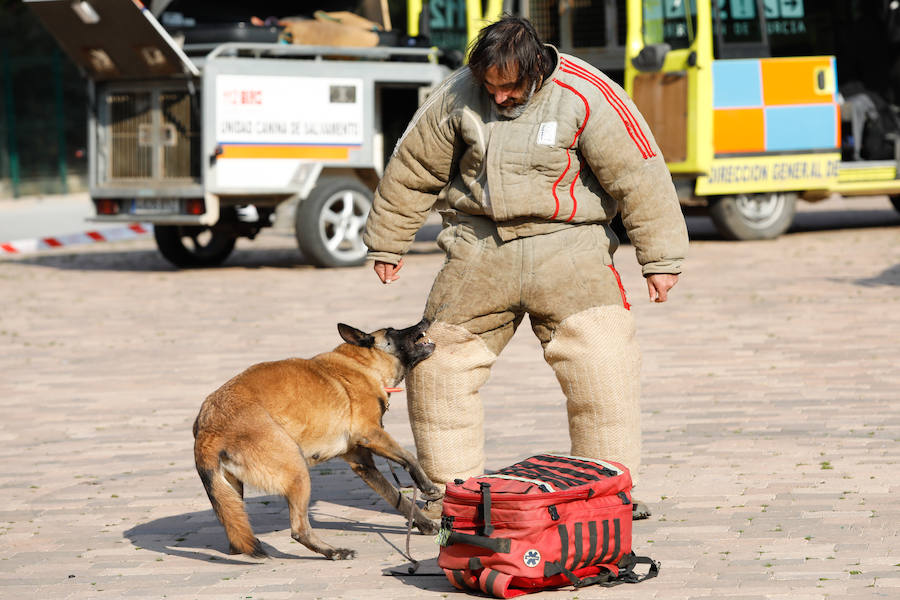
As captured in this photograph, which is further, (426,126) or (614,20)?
(614,20)

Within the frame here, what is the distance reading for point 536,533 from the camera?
469 centimetres

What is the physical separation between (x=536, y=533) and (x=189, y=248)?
12044 millimetres

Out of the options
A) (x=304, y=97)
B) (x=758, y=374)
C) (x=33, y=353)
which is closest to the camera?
(x=758, y=374)

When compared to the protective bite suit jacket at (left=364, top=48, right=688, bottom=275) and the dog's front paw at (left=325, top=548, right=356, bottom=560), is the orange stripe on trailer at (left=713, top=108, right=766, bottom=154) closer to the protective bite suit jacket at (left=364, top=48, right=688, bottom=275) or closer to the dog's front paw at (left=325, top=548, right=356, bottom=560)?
the protective bite suit jacket at (left=364, top=48, right=688, bottom=275)

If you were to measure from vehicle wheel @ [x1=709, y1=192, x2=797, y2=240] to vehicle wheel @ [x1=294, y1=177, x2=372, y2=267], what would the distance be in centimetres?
389

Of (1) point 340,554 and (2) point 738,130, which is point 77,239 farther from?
(1) point 340,554

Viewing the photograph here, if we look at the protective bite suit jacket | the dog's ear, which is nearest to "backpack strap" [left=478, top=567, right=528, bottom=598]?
the dog's ear

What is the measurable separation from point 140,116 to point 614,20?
535 cm

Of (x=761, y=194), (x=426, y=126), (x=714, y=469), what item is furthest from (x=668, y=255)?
(x=761, y=194)

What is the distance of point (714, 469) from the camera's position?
652cm

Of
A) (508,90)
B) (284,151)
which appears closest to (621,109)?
(508,90)

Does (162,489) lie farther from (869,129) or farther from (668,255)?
(869,129)

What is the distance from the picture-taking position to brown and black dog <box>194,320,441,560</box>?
5086mm

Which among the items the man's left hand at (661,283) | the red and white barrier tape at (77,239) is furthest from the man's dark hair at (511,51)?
the red and white barrier tape at (77,239)
